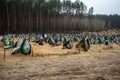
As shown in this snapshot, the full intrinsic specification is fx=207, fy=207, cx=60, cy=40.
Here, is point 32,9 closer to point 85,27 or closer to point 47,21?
point 47,21

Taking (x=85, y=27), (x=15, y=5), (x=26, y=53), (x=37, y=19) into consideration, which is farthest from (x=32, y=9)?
(x=26, y=53)

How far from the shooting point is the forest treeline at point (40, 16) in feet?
159

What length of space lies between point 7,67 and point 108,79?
17.4ft

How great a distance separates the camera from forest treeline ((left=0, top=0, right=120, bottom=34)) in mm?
48531

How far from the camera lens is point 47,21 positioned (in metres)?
61.7

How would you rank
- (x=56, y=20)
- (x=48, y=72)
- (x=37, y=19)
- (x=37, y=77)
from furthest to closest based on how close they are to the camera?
1. (x=56, y=20)
2. (x=37, y=19)
3. (x=48, y=72)
4. (x=37, y=77)

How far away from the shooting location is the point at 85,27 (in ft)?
287

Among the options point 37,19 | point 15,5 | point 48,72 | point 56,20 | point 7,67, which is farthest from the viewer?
point 56,20

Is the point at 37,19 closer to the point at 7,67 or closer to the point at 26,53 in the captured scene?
the point at 26,53

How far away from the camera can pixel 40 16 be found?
58.9m

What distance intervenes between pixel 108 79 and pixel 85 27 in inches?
3115

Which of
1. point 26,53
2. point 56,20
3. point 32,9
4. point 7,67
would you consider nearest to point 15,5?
point 32,9

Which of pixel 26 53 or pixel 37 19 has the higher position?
pixel 37 19

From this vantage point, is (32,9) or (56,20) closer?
(32,9)
